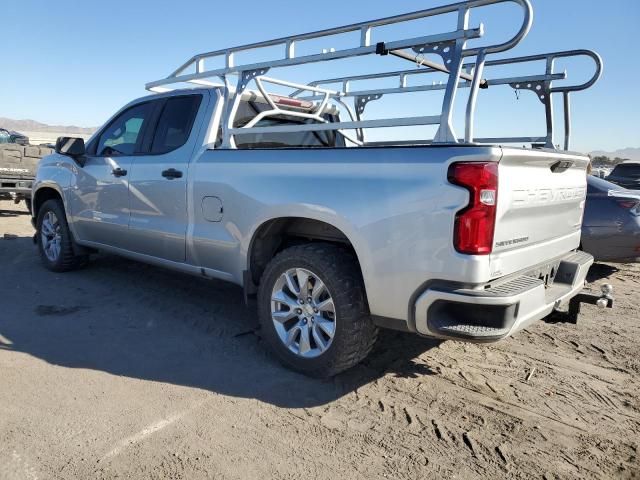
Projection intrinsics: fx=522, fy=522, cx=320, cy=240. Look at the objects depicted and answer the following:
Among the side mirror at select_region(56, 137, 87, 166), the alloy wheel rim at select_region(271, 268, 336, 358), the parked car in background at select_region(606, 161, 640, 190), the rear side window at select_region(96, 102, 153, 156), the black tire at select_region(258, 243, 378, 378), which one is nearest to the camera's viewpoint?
the black tire at select_region(258, 243, 378, 378)

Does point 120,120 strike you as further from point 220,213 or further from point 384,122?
point 384,122

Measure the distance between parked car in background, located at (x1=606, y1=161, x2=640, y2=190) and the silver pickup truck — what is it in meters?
9.92

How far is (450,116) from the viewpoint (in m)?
2.99

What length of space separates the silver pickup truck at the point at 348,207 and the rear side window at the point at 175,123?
0.06 feet

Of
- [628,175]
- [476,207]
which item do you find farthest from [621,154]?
[476,207]

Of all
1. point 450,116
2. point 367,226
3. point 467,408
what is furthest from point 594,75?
point 467,408

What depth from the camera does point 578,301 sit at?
368cm

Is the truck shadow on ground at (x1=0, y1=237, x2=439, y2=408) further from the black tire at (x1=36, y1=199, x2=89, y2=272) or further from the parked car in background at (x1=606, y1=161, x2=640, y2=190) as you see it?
the parked car in background at (x1=606, y1=161, x2=640, y2=190)

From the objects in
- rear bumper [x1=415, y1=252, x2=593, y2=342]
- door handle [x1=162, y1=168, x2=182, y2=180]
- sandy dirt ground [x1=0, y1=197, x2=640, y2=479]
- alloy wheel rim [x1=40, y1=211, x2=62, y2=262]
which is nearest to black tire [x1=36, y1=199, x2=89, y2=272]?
alloy wheel rim [x1=40, y1=211, x2=62, y2=262]

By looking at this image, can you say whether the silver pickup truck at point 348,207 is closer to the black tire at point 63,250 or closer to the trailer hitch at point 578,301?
the trailer hitch at point 578,301

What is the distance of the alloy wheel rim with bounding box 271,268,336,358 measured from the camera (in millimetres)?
3395

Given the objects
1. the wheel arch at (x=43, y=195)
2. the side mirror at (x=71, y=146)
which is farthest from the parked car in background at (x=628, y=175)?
the wheel arch at (x=43, y=195)

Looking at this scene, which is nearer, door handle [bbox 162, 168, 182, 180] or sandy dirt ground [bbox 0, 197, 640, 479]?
sandy dirt ground [bbox 0, 197, 640, 479]

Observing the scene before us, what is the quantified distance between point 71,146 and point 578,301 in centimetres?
495
